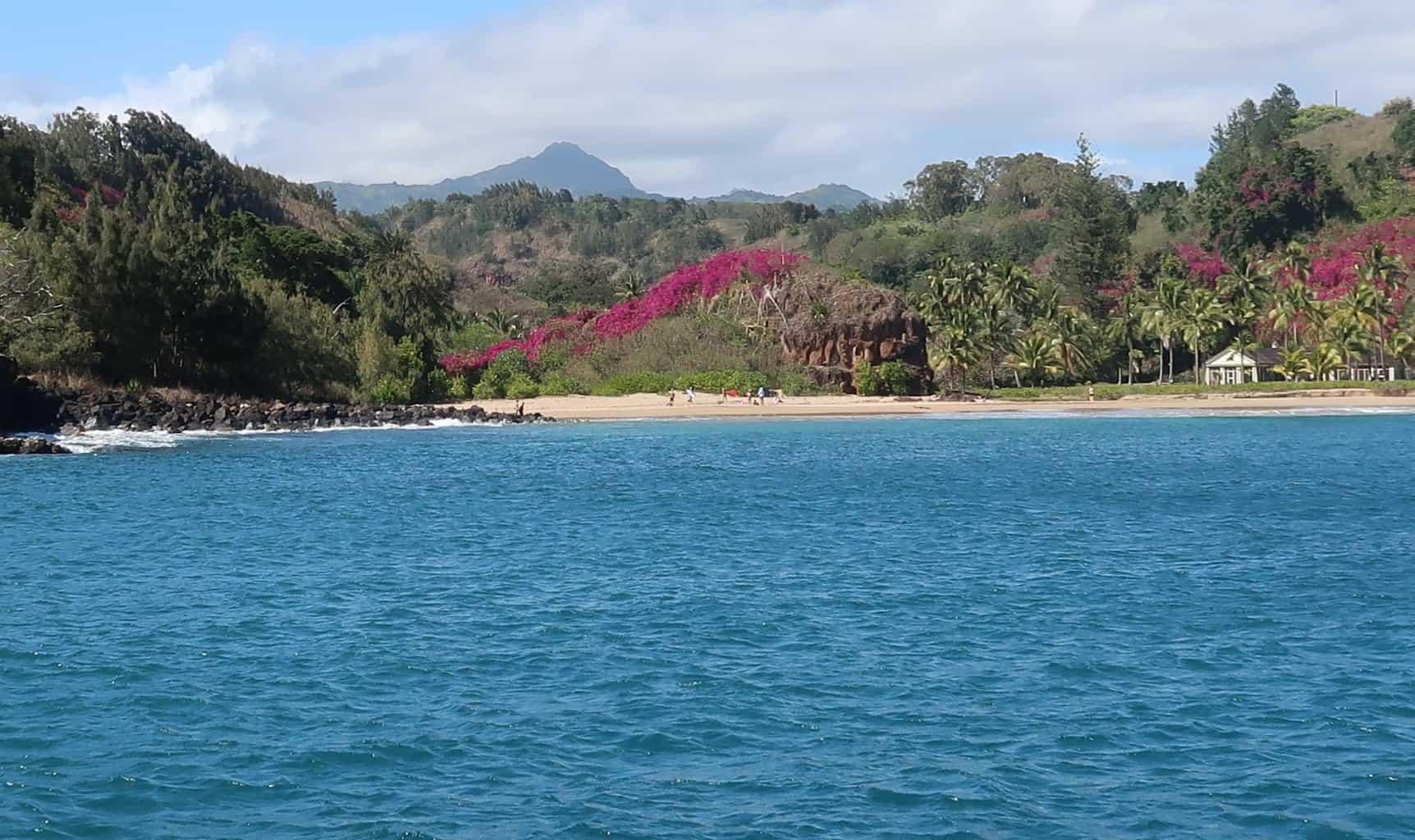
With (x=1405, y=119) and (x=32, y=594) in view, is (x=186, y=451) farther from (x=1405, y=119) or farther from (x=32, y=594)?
(x=1405, y=119)

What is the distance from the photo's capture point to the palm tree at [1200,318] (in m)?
86.2

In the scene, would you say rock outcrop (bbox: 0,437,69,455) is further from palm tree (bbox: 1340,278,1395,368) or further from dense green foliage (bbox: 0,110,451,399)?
palm tree (bbox: 1340,278,1395,368)

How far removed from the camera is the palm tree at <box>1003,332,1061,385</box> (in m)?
85.1

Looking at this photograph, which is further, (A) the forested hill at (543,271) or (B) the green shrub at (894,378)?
(B) the green shrub at (894,378)

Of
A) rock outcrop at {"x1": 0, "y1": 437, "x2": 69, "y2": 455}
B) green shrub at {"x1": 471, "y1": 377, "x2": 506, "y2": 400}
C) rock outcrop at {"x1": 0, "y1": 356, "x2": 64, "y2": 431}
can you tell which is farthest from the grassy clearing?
rock outcrop at {"x1": 0, "y1": 437, "x2": 69, "y2": 455}

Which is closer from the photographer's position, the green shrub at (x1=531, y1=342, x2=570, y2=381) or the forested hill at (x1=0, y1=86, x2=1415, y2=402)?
the forested hill at (x1=0, y1=86, x2=1415, y2=402)

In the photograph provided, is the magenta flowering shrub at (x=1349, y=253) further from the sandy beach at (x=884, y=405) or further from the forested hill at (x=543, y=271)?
the sandy beach at (x=884, y=405)

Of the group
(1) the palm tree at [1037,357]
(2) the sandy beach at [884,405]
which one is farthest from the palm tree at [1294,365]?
(1) the palm tree at [1037,357]

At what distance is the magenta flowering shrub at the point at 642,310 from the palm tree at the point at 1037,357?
14732 millimetres

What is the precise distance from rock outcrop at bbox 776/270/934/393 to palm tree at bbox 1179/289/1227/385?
18747 mm

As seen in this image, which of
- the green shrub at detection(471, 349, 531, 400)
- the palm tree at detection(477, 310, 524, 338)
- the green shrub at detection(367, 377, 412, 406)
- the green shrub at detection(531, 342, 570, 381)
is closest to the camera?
the green shrub at detection(367, 377, 412, 406)

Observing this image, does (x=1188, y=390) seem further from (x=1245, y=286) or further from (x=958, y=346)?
(x=1245, y=286)

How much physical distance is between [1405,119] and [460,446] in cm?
11172

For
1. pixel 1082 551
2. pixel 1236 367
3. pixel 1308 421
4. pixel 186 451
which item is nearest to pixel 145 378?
pixel 186 451
